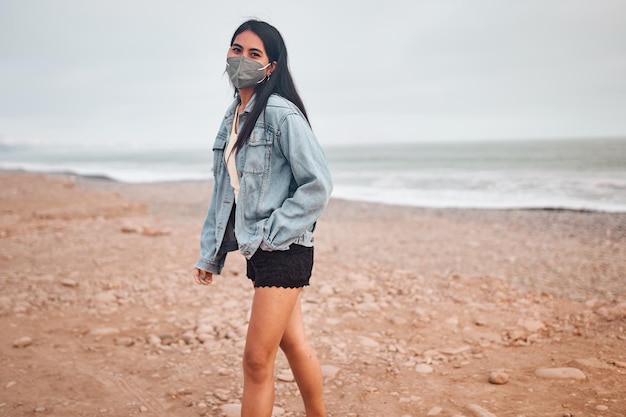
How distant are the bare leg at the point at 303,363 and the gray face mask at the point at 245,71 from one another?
1218 mm

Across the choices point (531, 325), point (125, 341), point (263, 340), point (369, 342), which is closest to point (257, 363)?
point (263, 340)

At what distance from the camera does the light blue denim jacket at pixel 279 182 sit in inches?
86.0

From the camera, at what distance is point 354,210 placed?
1596cm

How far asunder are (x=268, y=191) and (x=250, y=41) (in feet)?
2.66

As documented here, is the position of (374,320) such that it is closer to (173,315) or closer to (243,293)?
(243,293)

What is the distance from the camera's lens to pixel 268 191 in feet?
7.50

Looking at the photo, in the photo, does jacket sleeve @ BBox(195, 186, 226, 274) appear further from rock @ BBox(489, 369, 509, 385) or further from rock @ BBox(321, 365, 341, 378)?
rock @ BBox(489, 369, 509, 385)

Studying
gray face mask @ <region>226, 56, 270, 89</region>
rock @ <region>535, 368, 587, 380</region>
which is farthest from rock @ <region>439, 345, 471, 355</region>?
gray face mask @ <region>226, 56, 270, 89</region>

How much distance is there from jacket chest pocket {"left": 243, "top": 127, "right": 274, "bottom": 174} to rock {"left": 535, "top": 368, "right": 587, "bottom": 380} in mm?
2756

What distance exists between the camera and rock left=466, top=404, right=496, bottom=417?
297 cm

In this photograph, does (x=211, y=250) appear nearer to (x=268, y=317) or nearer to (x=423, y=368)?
(x=268, y=317)

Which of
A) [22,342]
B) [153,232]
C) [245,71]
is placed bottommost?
[22,342]

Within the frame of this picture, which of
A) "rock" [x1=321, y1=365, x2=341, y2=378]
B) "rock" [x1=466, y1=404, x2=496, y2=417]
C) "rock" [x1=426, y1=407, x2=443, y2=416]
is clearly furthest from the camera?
"rock" [x1=321, y1=365, x2=341, y2=378]

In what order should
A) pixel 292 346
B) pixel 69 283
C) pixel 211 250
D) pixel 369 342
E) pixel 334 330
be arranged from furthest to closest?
pixel 69 283, pixel 334 330, pixel 369 342, pixel 211 250, pixel 292 346
